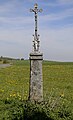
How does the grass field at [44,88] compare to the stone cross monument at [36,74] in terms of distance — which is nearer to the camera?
the stone cross monument at [36,74]

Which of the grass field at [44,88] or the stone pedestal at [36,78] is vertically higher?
the stone pedestal at [36,78]

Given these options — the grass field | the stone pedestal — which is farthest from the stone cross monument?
the grass field

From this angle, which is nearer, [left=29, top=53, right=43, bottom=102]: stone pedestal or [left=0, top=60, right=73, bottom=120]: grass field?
[left=29, top=53, right=43, bottom=102]: stone pedestal

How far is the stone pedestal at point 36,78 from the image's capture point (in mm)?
9695

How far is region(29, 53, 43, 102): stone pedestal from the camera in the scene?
382 inches

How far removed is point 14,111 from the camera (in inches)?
349

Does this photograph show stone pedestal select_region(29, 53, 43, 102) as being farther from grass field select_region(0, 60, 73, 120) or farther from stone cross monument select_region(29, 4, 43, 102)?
grass field select_region(0, 60, 73, 120)

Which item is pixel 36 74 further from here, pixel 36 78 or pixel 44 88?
pixel 44 88

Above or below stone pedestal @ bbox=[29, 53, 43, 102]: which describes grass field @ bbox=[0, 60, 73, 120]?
below

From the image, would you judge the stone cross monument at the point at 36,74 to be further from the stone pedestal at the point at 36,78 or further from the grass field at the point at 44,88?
the grass field at the point at 44,88

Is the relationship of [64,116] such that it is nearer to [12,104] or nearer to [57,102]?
[57,102]

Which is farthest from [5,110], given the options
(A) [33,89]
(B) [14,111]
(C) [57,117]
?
(C) [57,117]

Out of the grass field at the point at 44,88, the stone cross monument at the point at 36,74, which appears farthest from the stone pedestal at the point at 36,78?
the grass field at the point at 44,88

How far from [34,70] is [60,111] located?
5.71 ft
